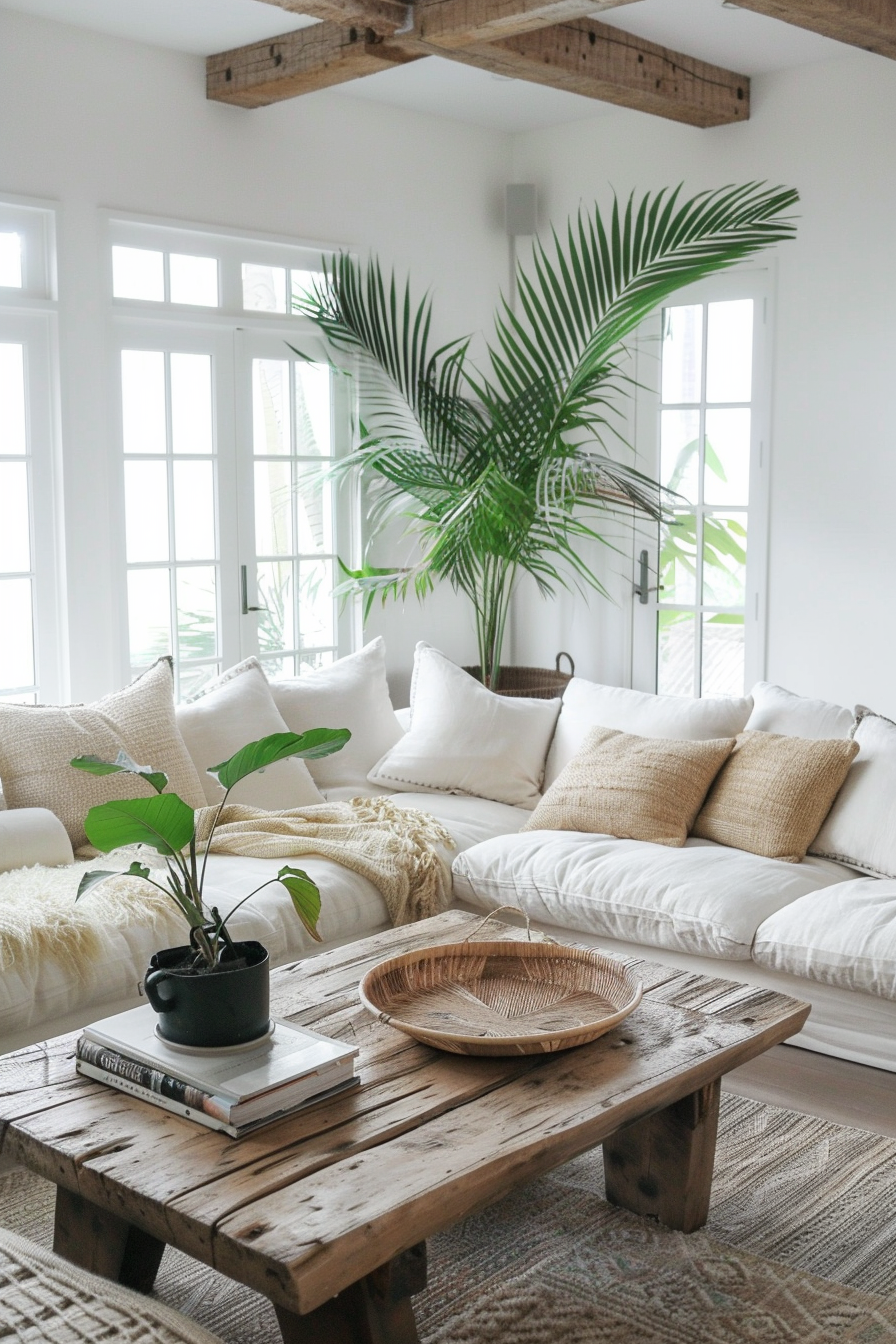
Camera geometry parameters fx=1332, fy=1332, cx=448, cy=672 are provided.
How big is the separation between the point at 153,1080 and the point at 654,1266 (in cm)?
93

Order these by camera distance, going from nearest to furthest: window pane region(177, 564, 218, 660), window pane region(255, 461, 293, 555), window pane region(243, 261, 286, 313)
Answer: window pane region(177, 564, 218, 660) < window pane region(243, 261, 286, 313) < window pane region(255, 461, 293, 555)

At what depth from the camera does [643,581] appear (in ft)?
18.6

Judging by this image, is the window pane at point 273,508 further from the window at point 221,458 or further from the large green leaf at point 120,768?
the large green leaf at point 120,768

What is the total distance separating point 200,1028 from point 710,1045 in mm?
815

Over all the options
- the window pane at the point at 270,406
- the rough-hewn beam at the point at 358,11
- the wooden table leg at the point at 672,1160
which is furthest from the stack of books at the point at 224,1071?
the window pane at the point at 270,406

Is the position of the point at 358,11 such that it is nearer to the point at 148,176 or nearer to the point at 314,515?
the point at 148,176

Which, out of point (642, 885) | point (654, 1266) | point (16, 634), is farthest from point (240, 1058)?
point (16, 634)

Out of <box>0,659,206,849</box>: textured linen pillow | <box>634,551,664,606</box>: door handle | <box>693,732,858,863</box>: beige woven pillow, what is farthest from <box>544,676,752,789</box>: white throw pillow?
<box>634,551,664,606</box>: door handle

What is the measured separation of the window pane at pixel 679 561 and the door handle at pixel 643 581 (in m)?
0.06

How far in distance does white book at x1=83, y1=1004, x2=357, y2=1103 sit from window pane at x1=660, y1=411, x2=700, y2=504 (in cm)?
387

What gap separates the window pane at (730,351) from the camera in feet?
17.2

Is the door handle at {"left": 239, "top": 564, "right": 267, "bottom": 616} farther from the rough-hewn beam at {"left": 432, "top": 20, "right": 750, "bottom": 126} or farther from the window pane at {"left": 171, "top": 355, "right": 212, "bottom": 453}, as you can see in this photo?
the rough-hewn beam at {"left": 432, "top": 20, "right": 750, "bottom": 126}

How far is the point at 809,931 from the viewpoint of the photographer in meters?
2.93

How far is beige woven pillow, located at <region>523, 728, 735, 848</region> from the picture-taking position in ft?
11.6
